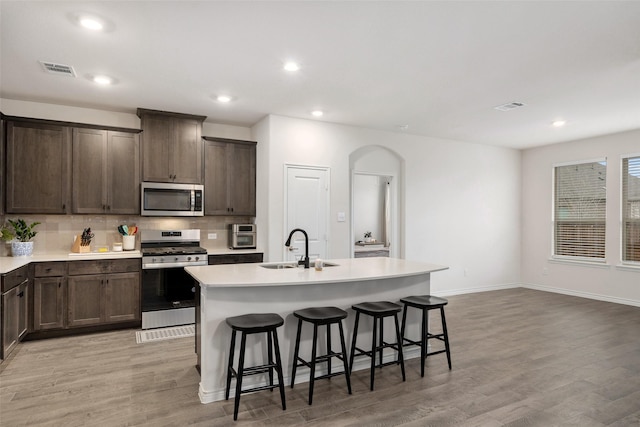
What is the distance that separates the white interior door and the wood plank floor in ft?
6.25

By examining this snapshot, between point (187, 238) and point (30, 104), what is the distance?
2423 mm

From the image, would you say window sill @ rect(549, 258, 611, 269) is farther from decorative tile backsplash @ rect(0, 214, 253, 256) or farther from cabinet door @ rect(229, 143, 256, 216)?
decorative tile backsplash @ rect(0, 214, 253, 256)

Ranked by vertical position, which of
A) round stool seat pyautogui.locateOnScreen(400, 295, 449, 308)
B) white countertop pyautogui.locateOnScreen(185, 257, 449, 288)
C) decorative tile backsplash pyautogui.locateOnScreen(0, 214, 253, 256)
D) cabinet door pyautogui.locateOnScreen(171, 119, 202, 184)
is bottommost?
round stool seat pyautogui.locateOnScreen(400, 295, 449, 308)

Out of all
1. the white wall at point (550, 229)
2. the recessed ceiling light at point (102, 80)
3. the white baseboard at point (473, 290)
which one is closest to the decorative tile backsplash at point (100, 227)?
the recessed ceiling light at point (102, 80)

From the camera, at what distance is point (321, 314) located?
2967 mm

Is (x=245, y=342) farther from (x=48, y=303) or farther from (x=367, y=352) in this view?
(x=48, y=303)

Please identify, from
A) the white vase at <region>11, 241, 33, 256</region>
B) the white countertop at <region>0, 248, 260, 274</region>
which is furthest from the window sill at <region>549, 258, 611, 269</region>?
the white vase at <region>11, 241, 33, 256</region>

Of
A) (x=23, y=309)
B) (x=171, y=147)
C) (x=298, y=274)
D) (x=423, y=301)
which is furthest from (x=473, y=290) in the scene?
(x=23, y=309)

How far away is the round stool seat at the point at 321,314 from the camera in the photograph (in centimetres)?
286

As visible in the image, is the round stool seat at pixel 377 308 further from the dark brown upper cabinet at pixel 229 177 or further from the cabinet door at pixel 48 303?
the cabinet door at pixel 48 303

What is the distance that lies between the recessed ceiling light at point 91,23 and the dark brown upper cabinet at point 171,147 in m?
2.13

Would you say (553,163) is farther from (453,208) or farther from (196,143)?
(196,143)

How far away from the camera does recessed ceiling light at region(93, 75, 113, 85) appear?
3.87 meters

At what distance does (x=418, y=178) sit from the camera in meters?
6.62
